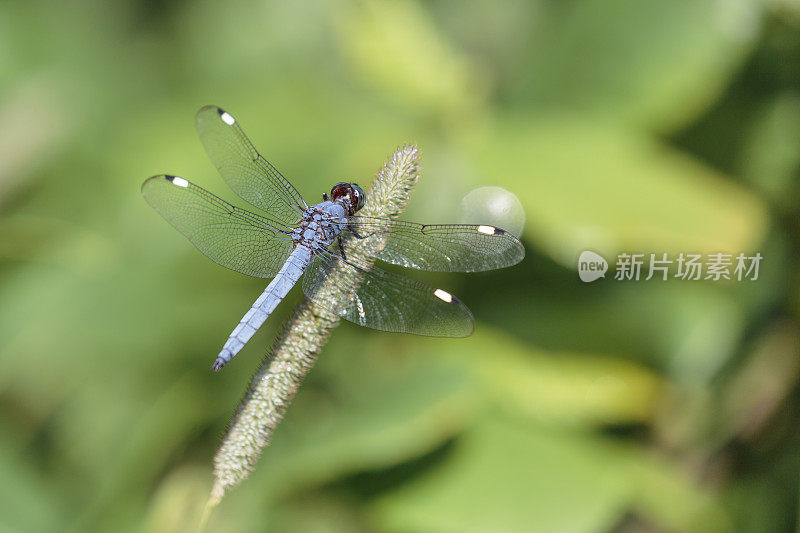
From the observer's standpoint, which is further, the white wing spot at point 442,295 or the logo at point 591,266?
the logo at point 591,266

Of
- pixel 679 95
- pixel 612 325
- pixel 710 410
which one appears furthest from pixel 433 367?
pixel 679 95

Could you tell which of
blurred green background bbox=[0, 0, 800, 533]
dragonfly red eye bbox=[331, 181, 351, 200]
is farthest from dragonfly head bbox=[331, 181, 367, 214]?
blurred green background bbox=[0, 0, 800, 533]

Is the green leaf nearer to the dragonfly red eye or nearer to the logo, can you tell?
the logo

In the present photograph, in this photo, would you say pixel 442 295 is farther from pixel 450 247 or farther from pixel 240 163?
pixel 240 163

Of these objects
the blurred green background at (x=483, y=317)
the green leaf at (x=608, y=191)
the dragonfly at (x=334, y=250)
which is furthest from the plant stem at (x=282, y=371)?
the green leaf at (x=608, y=191)

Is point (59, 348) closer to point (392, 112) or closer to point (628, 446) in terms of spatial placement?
point (392, 112)

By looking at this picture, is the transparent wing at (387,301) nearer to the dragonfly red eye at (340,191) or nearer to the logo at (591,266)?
the dragonfly red eye at (340,191)
